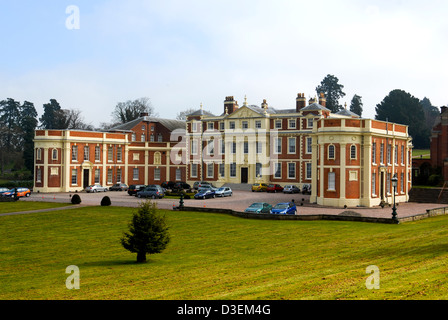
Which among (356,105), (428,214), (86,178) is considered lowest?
(428,214)

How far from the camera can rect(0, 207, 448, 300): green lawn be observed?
1444cm

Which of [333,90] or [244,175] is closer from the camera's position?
[244,175]

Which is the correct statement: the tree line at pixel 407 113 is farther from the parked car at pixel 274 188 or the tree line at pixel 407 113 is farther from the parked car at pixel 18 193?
the parked car at pixel 18 193

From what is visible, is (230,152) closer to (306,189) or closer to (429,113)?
(306,189)

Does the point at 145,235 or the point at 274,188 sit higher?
the point at 274,188

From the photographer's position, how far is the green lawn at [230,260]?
47.4 ft

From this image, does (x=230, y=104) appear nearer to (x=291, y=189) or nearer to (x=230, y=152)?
(x=230, y=152)

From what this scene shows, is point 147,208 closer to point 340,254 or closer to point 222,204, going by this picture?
point 340,254

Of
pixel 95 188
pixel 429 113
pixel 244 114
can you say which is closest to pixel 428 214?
pixel 244 114

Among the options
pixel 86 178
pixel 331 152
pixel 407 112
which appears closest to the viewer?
pixel 331 152

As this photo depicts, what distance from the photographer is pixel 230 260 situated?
21.7 m

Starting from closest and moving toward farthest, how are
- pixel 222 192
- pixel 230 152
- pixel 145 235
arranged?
pixel 145 235 → pixel 222 192 → pixel 230 152

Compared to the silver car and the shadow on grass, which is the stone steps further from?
the shadow on grass

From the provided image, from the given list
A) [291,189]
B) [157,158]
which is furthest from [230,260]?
[157,158]
